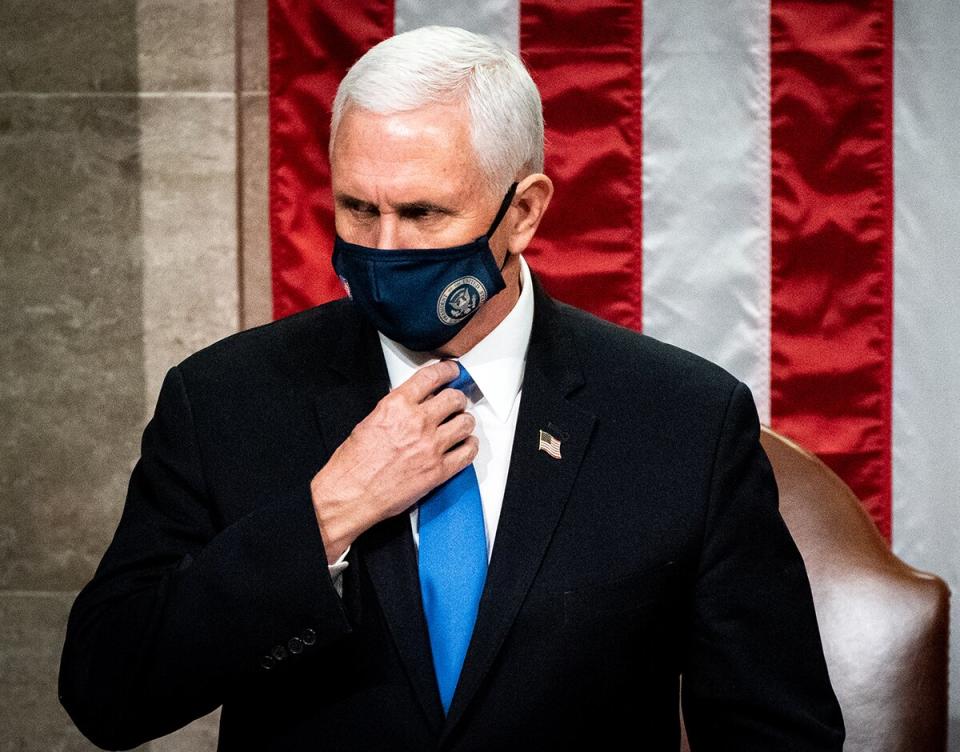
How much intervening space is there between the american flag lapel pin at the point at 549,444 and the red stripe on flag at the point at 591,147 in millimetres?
1027

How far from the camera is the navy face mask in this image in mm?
1348

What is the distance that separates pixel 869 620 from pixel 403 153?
48.9 inches

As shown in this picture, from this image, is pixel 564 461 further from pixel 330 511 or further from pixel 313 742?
pixel 313 742

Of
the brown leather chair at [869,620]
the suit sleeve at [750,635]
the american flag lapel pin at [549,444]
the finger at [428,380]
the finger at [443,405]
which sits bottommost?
the brown leather chair at [869,620]

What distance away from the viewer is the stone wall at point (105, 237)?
2.45m

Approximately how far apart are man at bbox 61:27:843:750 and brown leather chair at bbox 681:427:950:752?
0.57 meters

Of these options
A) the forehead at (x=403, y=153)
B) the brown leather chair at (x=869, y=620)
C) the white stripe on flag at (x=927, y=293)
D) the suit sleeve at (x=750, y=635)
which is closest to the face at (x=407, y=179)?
the forehead at (x=403, y=153)

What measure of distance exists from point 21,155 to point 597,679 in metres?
1.78

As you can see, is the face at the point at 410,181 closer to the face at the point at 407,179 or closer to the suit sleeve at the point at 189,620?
the face at the point at 407,179

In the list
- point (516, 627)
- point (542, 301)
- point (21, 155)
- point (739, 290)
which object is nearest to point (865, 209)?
point (739, 290)

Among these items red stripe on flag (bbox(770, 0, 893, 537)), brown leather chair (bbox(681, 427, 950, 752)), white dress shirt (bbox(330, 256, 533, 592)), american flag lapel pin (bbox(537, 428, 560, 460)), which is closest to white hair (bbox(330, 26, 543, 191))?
white dress shirt (bbox(330, 256, 533, 592))

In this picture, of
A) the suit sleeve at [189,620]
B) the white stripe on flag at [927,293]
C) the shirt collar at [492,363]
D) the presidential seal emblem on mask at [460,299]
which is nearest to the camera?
the suit sleeve at [189,620]

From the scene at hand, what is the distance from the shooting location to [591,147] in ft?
7.94

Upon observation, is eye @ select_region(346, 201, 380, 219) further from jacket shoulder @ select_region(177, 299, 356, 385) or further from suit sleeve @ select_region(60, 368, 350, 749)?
suit sleeve @ select_region(60, 368, 350, 749)
